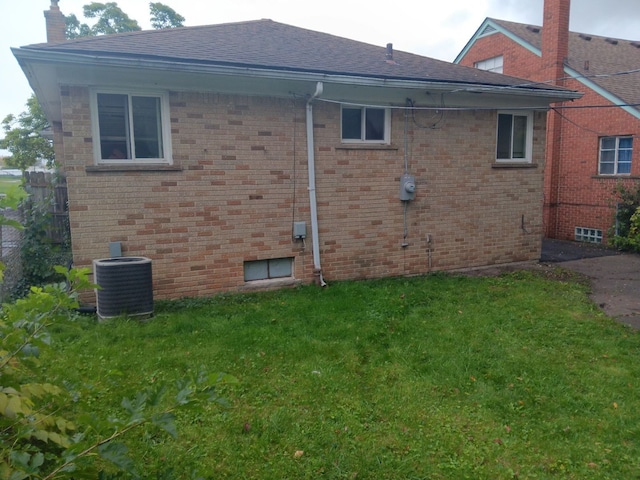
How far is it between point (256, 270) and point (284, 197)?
50.0 inches

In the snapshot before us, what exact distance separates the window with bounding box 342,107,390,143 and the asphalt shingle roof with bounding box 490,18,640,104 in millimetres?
7195

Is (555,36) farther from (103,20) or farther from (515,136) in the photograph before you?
(103,20)

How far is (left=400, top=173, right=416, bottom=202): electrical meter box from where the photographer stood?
8.54m

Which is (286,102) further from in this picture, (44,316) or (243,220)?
(44,316)

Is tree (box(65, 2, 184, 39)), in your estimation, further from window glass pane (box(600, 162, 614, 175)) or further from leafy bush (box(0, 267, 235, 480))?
leafy bush (box(0, 267, 235, 480))

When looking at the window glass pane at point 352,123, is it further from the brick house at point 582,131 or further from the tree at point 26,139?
the tree at point 26,139

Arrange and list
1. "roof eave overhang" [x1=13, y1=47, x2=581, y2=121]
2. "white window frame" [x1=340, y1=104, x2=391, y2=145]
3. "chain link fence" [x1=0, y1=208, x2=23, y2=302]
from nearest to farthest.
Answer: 1. "roof eave overhang" [x1=13, y1=47, x2=581, y2=121]
2. "chain link fence" [x1=0, y1=208, x2=23, y2=302]
3. "white window frame" [x1=340, y1=104, x2=391, y2=145]

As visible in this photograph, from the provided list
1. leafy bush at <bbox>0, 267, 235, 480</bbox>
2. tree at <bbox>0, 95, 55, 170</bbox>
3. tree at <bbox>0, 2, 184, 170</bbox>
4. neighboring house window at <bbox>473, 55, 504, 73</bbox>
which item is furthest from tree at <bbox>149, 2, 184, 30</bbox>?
leafy bush at <bbox>0, 267, 235, 480</bbox>

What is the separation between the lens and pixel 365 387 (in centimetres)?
440

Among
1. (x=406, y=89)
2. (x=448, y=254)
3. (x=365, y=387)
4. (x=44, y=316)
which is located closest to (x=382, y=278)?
(x=448, y=254)

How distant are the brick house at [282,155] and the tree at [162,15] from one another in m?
26.7

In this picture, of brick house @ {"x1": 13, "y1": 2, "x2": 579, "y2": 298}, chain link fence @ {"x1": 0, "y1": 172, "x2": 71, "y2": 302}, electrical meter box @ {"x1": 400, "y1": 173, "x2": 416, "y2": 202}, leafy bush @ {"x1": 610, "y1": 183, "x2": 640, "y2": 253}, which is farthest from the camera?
leafy bush @ {"x1": 610, "y1": 183, "x2": 640, "y2": 253}

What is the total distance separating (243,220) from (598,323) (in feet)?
17.1

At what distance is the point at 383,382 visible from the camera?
14.7 ft
